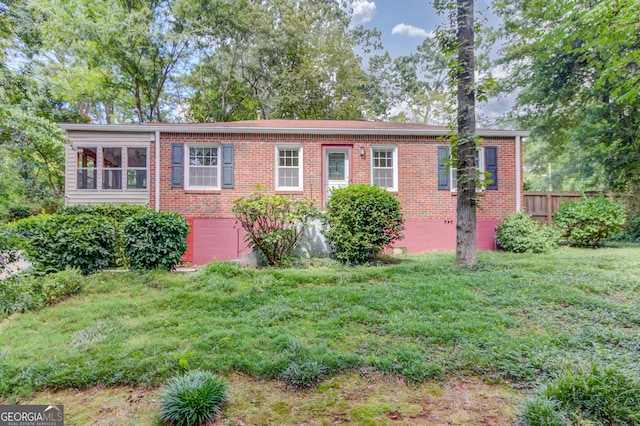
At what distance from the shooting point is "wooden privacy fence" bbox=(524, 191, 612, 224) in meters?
10.6

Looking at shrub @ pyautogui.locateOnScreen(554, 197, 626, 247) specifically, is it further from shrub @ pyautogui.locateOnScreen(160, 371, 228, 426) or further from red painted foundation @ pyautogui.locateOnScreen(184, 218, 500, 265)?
shrub @ pyautogui.locateOnScreen(160, 371, 228, 426)

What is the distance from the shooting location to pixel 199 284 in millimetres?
5086

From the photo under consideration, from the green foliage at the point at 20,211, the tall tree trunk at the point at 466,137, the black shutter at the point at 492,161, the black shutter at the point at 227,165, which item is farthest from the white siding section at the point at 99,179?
the black shutter at the point at 492,161

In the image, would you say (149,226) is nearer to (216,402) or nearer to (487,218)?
(216,402)

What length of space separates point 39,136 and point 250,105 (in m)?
17.8

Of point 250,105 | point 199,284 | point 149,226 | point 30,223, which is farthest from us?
point 250,105

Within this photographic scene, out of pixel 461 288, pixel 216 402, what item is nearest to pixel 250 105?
pixel 461 288

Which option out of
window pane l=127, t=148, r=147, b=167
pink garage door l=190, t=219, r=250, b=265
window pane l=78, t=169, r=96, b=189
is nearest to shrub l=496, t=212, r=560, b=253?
pink garage door l=190, t=219, r=250, b=265

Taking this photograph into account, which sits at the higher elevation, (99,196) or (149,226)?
(99,196)

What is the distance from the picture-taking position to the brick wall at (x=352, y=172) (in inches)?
354

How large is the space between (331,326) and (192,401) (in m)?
1.75

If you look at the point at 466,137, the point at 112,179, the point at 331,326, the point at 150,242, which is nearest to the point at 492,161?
the point at 466,137

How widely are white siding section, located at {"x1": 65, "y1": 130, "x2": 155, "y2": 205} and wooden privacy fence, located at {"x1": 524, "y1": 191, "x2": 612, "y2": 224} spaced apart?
12.5 m

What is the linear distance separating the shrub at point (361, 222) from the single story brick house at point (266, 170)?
245 cm
